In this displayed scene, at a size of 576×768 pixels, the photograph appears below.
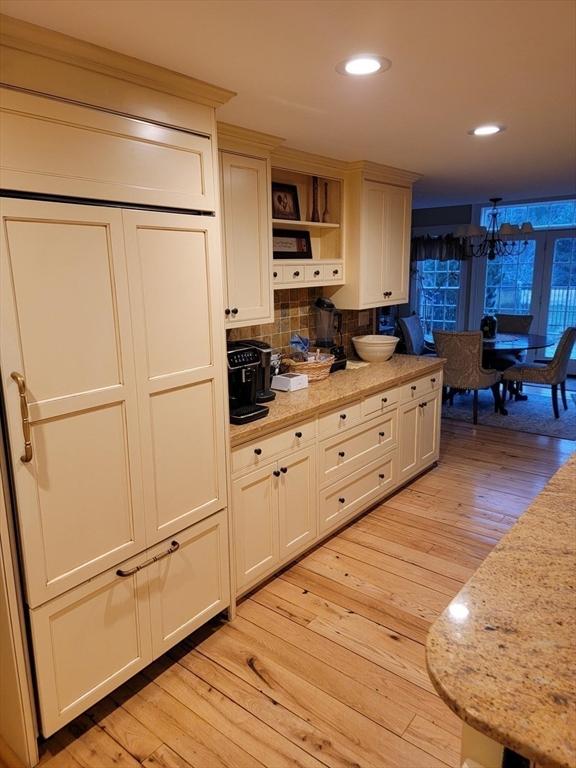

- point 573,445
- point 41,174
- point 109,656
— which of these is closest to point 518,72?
point 41,174

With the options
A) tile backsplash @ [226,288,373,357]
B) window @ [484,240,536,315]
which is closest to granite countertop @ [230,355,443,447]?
tile backsplash @ [226,288,373,357]

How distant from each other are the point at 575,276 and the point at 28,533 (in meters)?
7.37

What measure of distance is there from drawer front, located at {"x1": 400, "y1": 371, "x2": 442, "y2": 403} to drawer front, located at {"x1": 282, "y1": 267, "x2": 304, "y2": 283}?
1.08m

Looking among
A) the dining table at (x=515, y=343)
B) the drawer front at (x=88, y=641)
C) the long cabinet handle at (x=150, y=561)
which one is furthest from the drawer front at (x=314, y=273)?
the dining table at (x=515, y=343)

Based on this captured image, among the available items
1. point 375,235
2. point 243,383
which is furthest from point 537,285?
point 243,383

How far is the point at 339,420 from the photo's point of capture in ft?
9.82

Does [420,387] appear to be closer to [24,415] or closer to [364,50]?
[364,50]

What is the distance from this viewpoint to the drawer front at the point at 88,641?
1.68m

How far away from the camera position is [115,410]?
1.79 m

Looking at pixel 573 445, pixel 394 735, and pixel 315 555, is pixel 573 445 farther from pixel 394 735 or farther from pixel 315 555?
pixel 394 735

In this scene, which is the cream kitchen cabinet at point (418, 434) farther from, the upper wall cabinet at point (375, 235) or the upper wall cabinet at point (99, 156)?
the upper wall cabinet at point (99, 156)

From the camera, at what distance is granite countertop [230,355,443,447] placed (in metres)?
2.45

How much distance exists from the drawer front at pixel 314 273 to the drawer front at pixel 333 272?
42mm

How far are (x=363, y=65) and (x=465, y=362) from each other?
3977 millimetres
